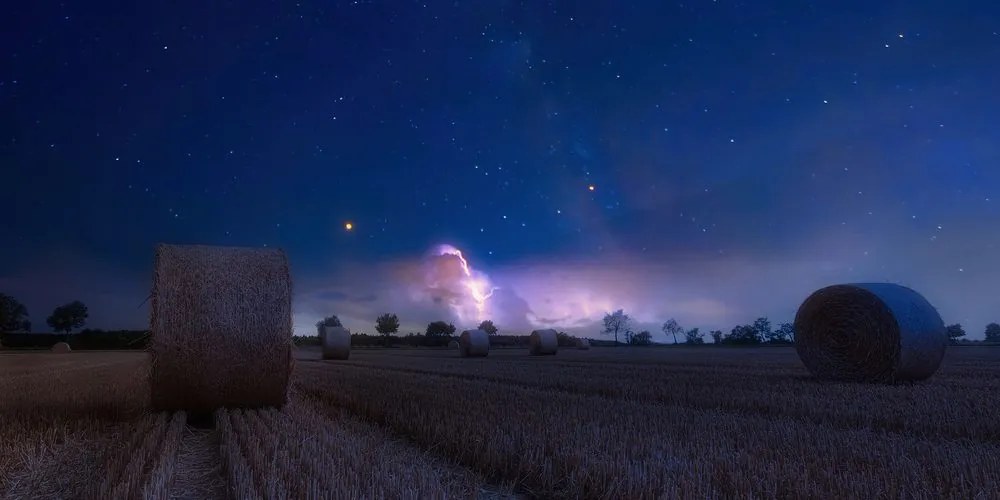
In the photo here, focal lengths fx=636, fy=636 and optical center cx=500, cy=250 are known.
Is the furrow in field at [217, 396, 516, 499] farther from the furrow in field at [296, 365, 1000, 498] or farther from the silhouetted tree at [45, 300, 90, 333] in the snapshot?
the silhouetted tree at [45, 300, 90, 333]

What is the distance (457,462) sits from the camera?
4738 mm

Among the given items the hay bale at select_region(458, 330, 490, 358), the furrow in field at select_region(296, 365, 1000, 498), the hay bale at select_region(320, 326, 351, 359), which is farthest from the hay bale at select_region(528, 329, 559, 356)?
the furrow in field at select_region(296, 365, 1000, 498)

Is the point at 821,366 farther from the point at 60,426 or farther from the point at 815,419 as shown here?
the point at 60,426

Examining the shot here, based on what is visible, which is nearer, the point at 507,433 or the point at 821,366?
the point at 507,433

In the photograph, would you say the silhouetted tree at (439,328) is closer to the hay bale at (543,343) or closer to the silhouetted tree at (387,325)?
the silhouetted tree at (387,325)

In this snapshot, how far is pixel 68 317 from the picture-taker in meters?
76.9

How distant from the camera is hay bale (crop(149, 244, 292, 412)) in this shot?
23.9 ft

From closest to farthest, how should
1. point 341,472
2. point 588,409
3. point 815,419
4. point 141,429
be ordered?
point 341,472, point 141,429, point 815,419, point 588,409

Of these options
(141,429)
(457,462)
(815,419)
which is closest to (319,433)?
(457,462)

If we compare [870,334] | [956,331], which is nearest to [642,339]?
[956,331]

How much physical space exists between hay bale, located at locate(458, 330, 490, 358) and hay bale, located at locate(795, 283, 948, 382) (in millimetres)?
16169

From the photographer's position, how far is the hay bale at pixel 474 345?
2695cm

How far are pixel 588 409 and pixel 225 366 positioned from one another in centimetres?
424

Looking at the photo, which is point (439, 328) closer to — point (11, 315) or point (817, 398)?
point (11, 315)
